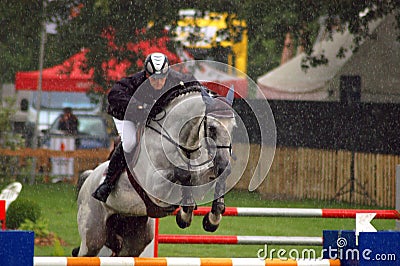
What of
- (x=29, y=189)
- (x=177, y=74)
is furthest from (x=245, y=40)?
(x=177, y=74)

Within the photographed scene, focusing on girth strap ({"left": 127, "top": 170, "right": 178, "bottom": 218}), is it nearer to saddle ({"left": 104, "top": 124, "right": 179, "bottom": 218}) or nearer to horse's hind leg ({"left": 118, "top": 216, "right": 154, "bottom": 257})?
saddle ({"left": 104, "top": 124, "right": 179, "bottom": 218})

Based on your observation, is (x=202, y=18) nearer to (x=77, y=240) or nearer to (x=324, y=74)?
(x=324, y=74)

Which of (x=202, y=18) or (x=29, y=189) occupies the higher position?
(x=202, y=18)

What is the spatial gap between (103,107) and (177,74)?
1462 cm

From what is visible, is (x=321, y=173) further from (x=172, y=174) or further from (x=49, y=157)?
(x=172, y=174)

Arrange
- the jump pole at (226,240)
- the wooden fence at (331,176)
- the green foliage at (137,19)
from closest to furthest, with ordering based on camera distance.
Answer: the jump pole at (226,240)
the wooden fence at (331,176)
the green foliage at (137,19)

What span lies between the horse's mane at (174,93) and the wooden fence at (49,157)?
12.1 meters

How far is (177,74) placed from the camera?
6.85 m

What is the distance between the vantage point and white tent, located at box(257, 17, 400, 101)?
18.1 m

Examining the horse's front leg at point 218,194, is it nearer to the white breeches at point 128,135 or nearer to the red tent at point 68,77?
the white breeches at point 128,135

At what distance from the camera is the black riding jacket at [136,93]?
6750 mm

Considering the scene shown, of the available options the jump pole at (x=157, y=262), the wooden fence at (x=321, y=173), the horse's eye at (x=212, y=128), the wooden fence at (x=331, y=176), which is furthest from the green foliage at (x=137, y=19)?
the jump pole at (x=157, y=262)

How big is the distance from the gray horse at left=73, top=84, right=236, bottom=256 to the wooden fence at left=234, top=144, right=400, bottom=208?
8.85 m

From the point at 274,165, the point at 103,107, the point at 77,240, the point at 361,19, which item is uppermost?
the point at 361,19
